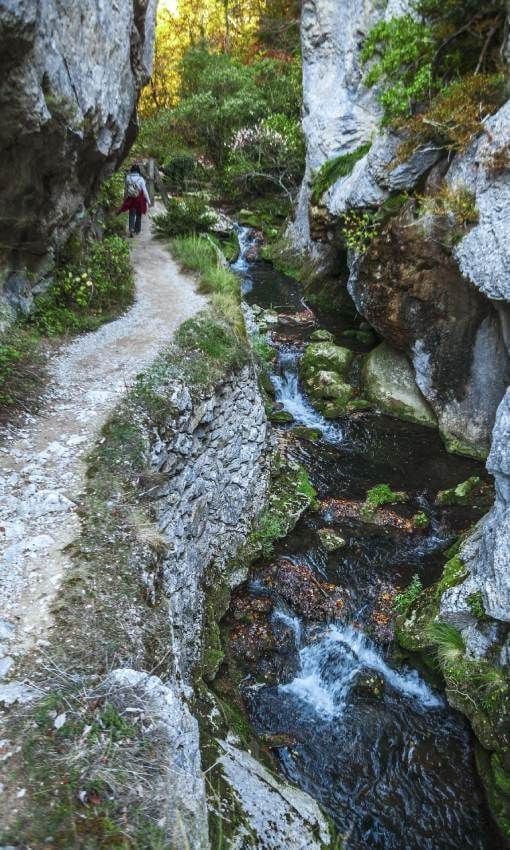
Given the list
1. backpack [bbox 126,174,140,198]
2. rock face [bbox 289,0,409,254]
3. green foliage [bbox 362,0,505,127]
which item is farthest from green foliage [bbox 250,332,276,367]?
rock face [bbox 289,0,409,254]

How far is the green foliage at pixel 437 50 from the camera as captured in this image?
39.7ft

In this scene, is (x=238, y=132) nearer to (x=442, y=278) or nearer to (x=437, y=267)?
(x=437, y=267)

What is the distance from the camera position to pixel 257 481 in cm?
1160

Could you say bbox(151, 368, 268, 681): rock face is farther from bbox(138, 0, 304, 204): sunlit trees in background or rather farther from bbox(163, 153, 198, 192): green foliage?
bbox(163, 153, 198, 192): green foliage

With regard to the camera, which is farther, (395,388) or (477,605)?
(395,388)

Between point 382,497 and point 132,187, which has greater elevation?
point 132,187

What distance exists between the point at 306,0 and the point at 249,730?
23720mm

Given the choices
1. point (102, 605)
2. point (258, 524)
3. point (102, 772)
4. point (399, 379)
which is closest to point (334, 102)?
point (399, 379)

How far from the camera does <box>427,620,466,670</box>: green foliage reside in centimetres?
828

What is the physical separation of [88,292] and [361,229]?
790 cm

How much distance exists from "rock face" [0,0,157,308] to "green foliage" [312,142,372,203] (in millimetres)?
7244

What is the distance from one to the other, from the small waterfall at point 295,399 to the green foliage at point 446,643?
248 inches

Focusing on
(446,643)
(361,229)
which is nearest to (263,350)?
(361,229)

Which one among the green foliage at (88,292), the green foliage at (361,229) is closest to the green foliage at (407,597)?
the green foliage at (88,292)
